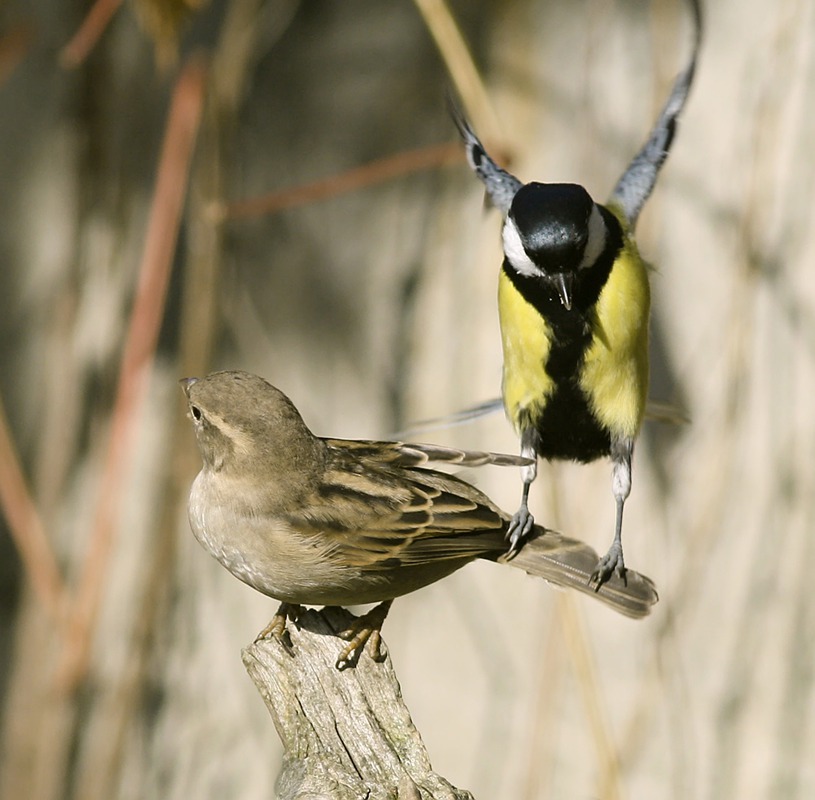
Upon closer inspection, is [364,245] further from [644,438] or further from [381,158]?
[644,438]

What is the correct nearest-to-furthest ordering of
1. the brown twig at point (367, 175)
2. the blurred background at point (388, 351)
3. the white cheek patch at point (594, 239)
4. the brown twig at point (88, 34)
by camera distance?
the white cheek patch at point (594, 239)
the brown twig at point (367, 175)
the blurred background at point (388, 351)
the brown twig at point (88, 34)

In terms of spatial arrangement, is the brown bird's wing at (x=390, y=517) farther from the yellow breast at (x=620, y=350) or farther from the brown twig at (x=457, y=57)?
the brown twig at (x=457, y=57)

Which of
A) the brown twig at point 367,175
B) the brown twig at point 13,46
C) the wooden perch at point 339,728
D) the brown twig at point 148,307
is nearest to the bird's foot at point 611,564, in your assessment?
the wooden perch at point 339,728

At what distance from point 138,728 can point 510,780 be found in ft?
5.54

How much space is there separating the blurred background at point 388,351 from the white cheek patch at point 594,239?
177 cm

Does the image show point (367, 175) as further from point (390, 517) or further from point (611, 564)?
point (611, 564)

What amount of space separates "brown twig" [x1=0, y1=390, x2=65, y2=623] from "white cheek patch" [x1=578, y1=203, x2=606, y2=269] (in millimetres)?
3280

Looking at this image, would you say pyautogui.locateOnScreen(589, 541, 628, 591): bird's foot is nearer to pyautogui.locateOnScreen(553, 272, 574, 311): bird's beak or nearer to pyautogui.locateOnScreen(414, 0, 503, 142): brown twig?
pyautogui.locateOnScreen(553, 272, 574, 311): bird's beak

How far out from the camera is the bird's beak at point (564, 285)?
2.12m

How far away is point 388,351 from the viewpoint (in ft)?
17.3

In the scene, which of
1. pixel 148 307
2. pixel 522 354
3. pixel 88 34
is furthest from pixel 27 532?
pixel 522 354

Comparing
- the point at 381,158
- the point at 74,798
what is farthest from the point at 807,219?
the point at 74,798

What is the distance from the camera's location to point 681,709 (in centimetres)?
481

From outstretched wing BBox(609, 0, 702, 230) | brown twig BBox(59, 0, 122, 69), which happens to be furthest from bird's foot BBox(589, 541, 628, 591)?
brown twig BBox(59, 0, 122, 69)
